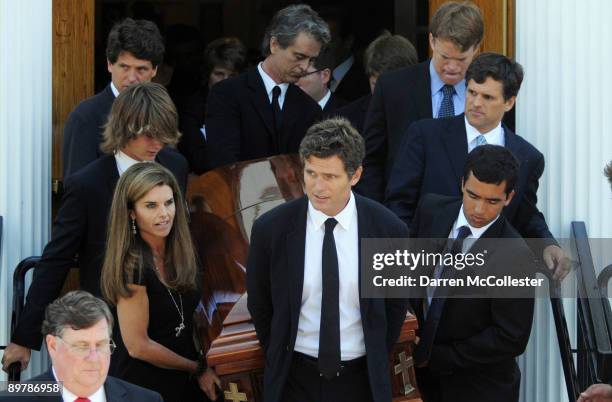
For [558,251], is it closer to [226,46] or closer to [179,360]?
[179,360]

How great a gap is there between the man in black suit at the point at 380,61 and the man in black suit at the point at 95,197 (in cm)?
150

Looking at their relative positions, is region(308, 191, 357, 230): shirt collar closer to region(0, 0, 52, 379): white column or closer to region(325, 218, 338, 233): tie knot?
region(325, 218, 338, 233): tie knot

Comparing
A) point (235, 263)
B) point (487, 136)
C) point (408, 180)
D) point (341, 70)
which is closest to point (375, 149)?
point (408, 180)

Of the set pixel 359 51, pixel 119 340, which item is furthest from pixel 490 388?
pixel 359 51

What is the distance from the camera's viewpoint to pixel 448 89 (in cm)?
677

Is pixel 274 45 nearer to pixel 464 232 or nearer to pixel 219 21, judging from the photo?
pixel 464 232

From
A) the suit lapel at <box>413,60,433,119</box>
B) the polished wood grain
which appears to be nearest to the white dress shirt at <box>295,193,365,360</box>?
the suit lapel at <box>413,60,433,119</box>

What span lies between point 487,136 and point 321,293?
1208 mm

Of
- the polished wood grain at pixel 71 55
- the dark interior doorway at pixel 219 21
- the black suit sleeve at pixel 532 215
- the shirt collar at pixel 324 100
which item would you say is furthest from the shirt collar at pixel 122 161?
the dark interior doorway at pixel 219 21

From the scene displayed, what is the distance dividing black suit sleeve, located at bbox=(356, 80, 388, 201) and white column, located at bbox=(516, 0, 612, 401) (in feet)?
2.63

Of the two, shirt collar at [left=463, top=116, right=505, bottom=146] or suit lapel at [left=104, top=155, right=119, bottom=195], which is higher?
shirt collar at [left=463, top=116, right=505, bottom=146]

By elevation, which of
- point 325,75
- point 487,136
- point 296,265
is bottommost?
point 296,265

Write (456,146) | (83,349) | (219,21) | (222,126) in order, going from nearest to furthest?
1. (83,349)
2. (456,146)
3. (222,126)
4. (219,21)

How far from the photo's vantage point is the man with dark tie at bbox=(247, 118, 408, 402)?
18.3 ft
